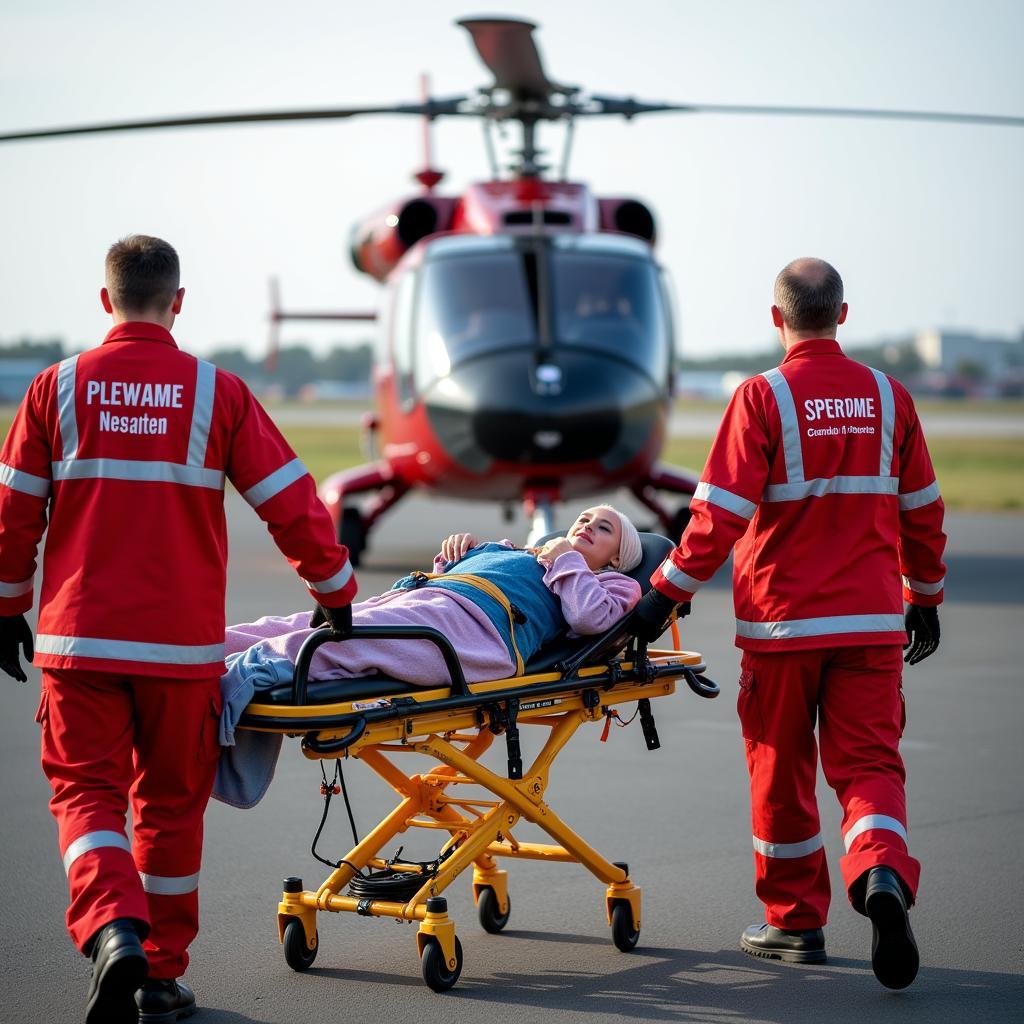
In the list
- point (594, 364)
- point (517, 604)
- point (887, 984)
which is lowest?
point (887, 984)

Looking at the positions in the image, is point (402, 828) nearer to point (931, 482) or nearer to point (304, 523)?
point (304, 523)

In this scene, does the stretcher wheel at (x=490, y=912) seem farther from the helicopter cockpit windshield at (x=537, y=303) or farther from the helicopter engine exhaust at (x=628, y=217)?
the helicopter engine exhaust at (x=628, y=217)

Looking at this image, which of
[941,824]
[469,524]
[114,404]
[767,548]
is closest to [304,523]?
[114,404]

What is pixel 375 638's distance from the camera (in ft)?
14.7

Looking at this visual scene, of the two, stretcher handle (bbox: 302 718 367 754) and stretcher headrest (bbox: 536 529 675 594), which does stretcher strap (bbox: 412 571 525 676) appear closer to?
stretcher headrest (bbox: 536 529 675 594)

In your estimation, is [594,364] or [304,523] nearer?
[304,523]

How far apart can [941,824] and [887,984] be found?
2163mm

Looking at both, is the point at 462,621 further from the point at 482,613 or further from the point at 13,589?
the point at 13,589

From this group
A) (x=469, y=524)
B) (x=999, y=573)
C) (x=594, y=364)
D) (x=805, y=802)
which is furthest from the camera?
(x=469, y=524)

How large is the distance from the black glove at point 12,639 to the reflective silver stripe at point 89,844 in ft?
1.69

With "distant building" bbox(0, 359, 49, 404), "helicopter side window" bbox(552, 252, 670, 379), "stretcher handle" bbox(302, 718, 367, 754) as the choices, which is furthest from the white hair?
"distant building" bbox(0, 359, 49, 404)

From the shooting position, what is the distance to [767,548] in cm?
489

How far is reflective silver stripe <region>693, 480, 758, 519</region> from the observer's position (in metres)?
4.72

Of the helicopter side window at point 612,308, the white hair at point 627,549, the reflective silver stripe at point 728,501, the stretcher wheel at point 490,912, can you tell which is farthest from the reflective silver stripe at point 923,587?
the helicopter side window at point 612,308
